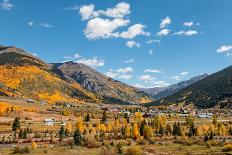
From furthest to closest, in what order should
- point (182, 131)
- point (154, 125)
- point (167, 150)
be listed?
point (154, 125) → point (182, 131) → point (167, 150)

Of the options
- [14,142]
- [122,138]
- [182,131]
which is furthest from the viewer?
[182,131]

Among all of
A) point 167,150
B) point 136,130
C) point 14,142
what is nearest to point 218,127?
point 136,130

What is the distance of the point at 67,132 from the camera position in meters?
136

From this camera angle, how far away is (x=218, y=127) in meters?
135

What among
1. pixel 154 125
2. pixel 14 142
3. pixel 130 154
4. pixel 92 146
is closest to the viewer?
pixel 130 154

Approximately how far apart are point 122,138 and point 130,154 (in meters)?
47.5

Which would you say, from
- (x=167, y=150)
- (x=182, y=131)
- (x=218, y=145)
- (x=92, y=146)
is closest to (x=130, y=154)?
(x=167, y=150)

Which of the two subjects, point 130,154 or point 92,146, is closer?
point 130,154

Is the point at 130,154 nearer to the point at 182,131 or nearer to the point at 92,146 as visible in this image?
the point at 92,146

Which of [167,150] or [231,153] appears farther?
[167,150]

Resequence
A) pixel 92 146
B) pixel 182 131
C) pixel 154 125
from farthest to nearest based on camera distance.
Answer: pixel 154 125
pixel 182 131
pixel 92 146

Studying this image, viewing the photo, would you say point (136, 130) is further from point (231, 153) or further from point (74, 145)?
point (231, 153)

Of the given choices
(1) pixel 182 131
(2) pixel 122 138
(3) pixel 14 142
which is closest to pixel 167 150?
(2) pixel 122 138

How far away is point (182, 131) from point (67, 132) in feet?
146
